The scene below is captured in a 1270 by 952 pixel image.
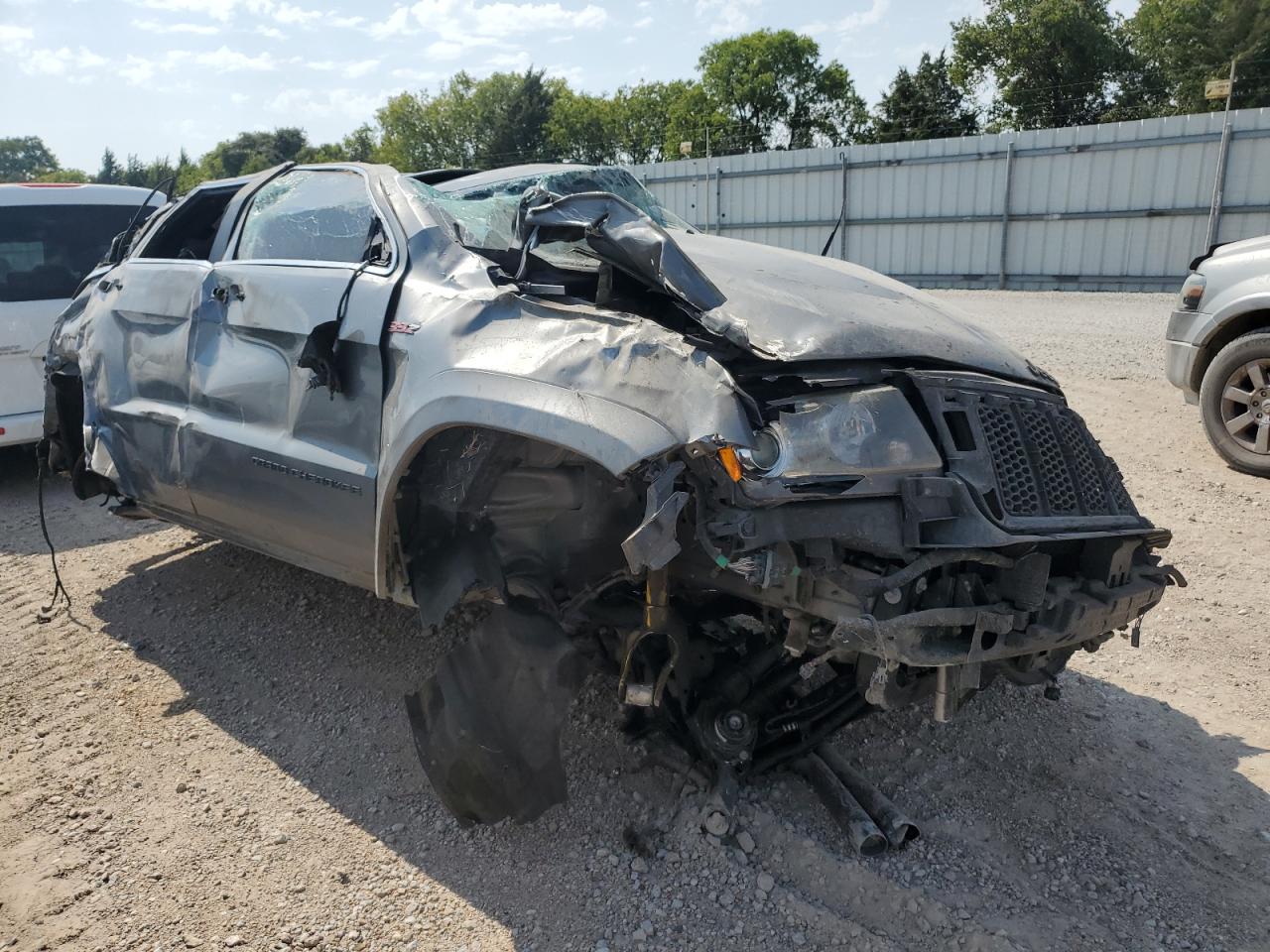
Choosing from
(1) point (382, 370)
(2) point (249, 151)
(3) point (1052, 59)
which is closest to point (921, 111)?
(3) point (1052, 59)

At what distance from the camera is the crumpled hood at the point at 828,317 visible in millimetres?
2676

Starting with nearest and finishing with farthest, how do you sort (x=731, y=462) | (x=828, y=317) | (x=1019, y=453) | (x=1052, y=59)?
(x=731, y=462) < (x=1019, y=453) < (x=828, y=317) < (x=1052, y=59)

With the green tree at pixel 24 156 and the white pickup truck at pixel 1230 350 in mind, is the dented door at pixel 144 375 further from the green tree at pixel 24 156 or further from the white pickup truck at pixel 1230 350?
the green tree at pixel 24 156

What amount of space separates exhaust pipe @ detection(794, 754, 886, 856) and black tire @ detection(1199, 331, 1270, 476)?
478cm

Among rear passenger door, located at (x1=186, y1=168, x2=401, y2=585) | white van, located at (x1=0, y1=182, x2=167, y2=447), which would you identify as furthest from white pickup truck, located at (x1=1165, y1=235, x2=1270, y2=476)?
white van, located at (x1=0, y1=182, x2=167, y2=447)

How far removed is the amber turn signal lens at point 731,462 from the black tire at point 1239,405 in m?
5.42

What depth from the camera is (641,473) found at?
2477 millimetres

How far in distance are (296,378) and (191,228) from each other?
2161 mm

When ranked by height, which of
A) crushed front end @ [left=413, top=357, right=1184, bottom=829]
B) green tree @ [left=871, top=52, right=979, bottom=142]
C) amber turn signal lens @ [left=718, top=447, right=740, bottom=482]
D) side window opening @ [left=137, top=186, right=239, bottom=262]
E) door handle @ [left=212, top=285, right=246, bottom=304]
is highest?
green tree @ [left=871, top=52, right=979, bottom=142]

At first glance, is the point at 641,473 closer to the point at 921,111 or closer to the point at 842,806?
the point at 842,806

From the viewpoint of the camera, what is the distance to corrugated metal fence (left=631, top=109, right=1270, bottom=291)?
16844 millimetres

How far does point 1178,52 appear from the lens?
3553 centimetres

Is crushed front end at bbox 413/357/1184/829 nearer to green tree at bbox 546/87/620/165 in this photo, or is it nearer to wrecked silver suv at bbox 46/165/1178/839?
wrecked silver suv at bbox 46/165/1178/839

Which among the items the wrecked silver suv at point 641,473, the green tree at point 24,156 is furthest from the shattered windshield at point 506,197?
the green tree at point 24,156
